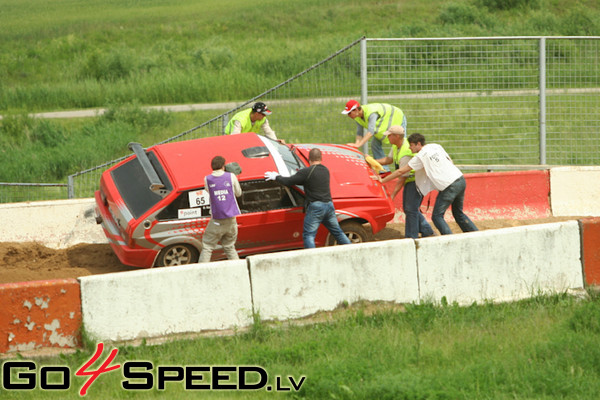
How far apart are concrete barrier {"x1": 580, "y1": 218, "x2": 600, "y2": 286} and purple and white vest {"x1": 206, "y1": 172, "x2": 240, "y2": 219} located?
4030 millimetres

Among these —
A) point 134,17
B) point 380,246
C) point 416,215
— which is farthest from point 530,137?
point 134,17

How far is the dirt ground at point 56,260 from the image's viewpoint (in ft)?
33.1

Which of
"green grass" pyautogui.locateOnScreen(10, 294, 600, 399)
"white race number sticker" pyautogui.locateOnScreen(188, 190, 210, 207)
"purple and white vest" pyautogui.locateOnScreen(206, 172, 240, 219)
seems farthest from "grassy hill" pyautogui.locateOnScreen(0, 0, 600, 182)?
"green grass" pyautogui.locateOnScreen(10, 294, 600, 399)

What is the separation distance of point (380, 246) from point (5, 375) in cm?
395

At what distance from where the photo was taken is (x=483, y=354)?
7547mm

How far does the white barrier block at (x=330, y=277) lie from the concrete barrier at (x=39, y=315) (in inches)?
72.1

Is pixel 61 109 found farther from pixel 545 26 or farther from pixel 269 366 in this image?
pixel 269 366

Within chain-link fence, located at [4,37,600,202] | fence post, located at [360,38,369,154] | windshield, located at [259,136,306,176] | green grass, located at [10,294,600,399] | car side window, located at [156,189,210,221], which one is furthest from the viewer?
chain-link fence, located at [4,37,600,202]

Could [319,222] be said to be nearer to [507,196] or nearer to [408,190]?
[408,190]

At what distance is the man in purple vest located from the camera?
9.48m

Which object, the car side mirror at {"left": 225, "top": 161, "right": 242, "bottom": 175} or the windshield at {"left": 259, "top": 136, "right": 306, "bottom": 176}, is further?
the windshield at {"left": 259, "top": 136, "right": 306, "bottom": 176}

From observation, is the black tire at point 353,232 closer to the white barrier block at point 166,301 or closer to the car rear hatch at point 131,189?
the car rear hatch at point 131,189

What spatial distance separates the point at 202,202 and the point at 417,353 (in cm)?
358

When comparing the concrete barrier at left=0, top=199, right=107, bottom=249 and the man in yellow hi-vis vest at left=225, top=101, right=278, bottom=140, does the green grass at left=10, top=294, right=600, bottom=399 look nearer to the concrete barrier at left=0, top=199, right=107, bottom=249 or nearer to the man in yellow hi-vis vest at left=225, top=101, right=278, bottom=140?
the concrete barrier at left=0, top=199, right=107, bottom=249
